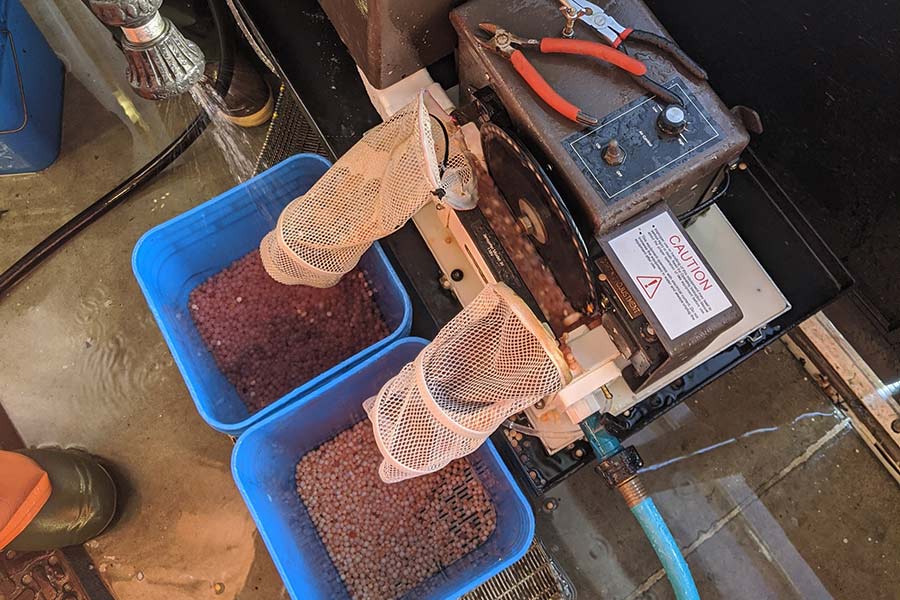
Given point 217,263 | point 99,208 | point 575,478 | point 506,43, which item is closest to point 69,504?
point 217,263

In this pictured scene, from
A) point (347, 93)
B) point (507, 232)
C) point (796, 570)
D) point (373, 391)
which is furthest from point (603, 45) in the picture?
point (796, 570)

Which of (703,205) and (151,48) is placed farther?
(703,205)

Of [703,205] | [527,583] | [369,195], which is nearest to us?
[703,205]

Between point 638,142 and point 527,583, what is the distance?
0.79 meters

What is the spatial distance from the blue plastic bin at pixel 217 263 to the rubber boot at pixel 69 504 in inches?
11.8

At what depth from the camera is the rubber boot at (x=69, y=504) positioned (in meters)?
1.21

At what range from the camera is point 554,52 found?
816mm

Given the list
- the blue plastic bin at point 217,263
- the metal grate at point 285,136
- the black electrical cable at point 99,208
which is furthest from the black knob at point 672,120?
the black electrical cable at point 99,208

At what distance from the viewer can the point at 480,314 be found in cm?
97

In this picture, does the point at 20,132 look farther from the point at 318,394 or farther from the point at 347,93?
the point at 318,394

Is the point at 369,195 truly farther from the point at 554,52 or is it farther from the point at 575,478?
the point at 575,478

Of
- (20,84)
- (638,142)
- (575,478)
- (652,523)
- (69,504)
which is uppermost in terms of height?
(20,84)

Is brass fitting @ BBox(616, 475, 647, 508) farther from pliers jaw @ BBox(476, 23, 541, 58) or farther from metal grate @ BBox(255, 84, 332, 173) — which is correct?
metal grate @ BBox(255, 84, 332, 173)

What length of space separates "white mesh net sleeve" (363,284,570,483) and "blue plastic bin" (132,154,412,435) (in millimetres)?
192
